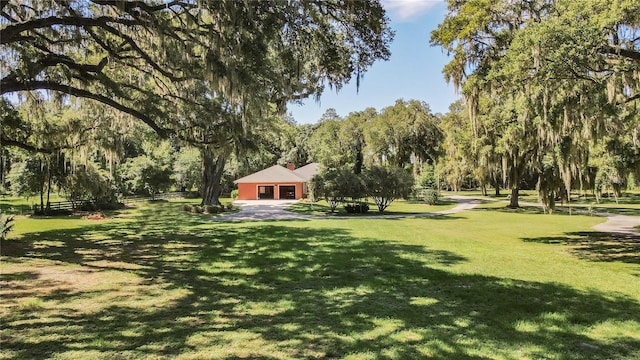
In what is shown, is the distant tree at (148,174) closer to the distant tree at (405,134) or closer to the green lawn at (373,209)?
the green lawn at (373,209)

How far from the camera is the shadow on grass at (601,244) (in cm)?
1073

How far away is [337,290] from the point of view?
6793 mm

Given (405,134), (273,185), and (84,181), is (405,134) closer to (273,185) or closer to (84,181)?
(273,185)

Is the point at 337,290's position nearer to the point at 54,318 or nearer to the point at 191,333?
the point at 191,333

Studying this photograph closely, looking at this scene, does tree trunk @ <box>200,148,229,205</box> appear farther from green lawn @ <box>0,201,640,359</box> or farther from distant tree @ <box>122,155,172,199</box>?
green lawn @ <box>0,201,640,359</box>

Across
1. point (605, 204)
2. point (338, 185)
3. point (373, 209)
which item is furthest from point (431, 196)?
point (605, 204)

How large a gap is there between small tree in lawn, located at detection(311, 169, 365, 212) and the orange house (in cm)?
1746

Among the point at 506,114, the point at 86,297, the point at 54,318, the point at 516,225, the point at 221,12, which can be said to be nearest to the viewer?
the point at 54,318

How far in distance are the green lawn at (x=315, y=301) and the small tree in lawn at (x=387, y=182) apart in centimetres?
1370

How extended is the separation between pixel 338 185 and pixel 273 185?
20.7 metres

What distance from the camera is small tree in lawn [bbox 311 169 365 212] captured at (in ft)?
84.7

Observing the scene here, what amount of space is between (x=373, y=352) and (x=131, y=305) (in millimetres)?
3710

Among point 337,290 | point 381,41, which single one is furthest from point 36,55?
point 337,290

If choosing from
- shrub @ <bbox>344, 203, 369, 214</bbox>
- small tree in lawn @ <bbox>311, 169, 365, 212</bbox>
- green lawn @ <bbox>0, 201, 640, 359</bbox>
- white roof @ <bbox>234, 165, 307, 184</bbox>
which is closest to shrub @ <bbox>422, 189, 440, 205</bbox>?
shrub @ <bbox>344, 203, 369, 214</bbox>
